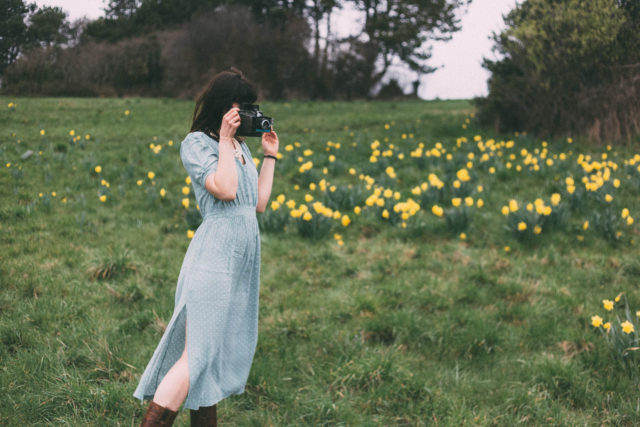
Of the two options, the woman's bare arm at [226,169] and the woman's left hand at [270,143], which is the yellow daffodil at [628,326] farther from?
the woman's bare arm at [226,169]

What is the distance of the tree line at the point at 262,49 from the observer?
1489cm

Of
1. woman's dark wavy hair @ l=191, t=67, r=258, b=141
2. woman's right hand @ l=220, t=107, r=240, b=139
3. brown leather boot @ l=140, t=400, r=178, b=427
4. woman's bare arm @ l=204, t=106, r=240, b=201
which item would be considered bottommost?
brown leather boot @ l=140, t=400, r=178, b=427

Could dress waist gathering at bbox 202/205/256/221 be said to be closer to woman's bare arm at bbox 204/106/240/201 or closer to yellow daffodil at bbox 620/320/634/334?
woman's bare arm at bbox 204/106/240/201

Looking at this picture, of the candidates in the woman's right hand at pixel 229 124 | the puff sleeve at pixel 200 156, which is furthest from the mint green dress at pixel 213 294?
the woman's right hand at pixel 229 124

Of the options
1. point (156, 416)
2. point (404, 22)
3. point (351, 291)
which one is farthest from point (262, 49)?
point (156, 416)

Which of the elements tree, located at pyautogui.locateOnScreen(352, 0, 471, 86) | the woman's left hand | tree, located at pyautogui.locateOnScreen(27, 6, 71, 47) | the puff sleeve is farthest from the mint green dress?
tree, located at pyautogui.locateOnScreen(352, 0, 471, 86)

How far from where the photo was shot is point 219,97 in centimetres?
203

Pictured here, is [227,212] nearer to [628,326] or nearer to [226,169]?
[226,169]

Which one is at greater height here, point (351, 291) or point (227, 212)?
point (227, 212)

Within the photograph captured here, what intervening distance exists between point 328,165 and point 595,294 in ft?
13.5

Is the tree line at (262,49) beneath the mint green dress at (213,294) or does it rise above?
above

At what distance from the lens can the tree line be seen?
48.9ft

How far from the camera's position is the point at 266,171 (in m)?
2.40

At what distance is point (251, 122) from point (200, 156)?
0.84 feet
